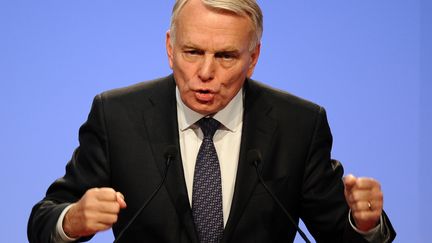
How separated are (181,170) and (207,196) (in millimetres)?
97

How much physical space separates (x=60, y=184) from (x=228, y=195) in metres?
0.45

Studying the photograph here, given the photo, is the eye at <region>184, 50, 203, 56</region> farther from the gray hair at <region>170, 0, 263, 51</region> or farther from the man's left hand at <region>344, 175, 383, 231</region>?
the man's left hand at <region>344, 175, 383, 231</region>

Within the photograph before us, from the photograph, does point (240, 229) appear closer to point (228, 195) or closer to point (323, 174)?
point (228, 195)

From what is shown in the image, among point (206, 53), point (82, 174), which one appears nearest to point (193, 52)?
point (206, 53)

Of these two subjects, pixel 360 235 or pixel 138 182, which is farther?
pixel 138 182

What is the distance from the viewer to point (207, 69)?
219cm

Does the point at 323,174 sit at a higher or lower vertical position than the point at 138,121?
lower

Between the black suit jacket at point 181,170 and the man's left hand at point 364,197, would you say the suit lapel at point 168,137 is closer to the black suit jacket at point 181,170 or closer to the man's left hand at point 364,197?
the black suit jacket at point 181,170

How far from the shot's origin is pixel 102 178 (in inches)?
92.0

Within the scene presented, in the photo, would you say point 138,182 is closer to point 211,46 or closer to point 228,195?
point 228,195

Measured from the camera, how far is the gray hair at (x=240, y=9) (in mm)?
2207

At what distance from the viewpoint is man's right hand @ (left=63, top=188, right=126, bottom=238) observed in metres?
1.91

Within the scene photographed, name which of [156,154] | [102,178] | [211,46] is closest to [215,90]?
[211,46]

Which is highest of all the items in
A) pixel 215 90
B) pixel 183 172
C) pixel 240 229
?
pixel 215 90
